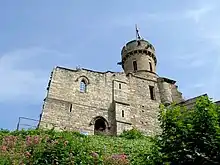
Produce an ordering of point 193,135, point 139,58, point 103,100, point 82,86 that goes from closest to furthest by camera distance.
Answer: point 193,135 < point 103,100 < point 82,86 < point 139,58

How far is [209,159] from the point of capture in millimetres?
7051

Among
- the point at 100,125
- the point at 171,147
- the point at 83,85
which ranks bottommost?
the point at 171,147

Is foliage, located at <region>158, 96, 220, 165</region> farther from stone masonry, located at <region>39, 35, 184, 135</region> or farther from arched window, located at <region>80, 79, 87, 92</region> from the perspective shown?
arched window, located at <region>80, 79, 87, 92</region>

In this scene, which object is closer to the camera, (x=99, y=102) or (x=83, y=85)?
(x=99, y=102)

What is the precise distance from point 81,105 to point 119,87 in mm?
4212

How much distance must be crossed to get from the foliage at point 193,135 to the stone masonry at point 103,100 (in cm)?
1591

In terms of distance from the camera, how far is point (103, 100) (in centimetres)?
2714

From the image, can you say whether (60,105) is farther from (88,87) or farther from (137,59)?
(137,59)

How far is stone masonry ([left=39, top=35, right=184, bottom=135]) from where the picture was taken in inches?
970

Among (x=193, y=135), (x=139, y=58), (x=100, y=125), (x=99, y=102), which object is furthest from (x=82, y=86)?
(x=193, y=135)

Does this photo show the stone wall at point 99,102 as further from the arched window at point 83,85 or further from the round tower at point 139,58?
the round tower at point 139,58

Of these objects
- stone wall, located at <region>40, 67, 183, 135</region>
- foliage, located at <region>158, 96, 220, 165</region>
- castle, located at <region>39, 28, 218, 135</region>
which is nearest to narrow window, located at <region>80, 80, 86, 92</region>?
castle, located at <region>39, 28, 218, 135</region>

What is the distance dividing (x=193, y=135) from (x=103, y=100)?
777 inches

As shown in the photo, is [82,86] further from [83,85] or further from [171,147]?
[171,147]
